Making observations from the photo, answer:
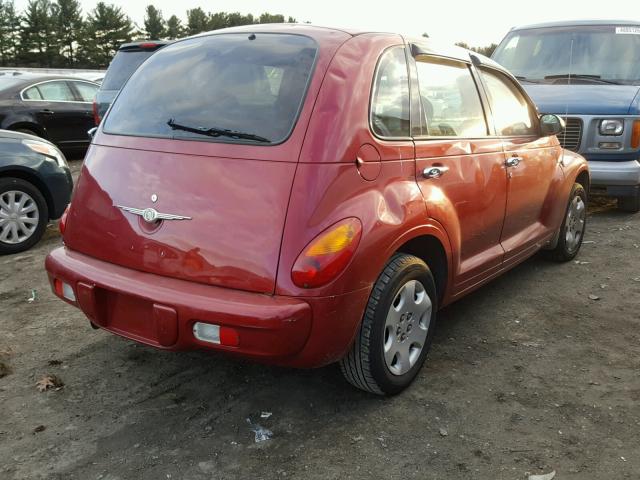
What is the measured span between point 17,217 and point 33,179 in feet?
1.27

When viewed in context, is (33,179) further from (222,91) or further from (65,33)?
(65,33)

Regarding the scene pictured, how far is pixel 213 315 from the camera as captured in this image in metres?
2.52

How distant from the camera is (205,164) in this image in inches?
108

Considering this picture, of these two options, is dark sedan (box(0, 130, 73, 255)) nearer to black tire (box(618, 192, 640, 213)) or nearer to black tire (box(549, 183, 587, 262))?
black tire (box(549, 183, 587, 262))

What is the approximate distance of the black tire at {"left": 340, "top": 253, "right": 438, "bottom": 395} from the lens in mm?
→ 2812

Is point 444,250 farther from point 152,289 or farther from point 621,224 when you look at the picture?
point 621,224

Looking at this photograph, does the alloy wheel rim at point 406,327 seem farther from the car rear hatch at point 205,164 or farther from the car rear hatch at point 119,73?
the car rear hatch at point 119,73

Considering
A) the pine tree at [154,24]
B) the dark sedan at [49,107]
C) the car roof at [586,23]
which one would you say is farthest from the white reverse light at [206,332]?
the pine tree at [154,24]

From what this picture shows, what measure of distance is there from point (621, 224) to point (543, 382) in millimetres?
4135

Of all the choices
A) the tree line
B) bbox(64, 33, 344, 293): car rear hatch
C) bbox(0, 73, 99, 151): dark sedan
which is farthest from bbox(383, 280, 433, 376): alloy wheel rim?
the tree line

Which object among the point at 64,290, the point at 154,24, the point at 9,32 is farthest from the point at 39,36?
the point at 64,290

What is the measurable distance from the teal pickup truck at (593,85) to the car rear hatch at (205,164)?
15.3 ft

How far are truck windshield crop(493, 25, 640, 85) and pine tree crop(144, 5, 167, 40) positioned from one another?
75748 millimetres

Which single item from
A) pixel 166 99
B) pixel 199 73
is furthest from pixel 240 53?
pixel 166 99
